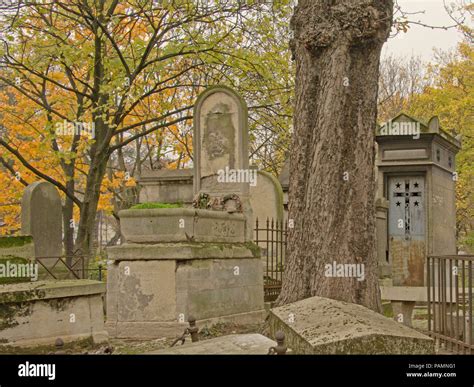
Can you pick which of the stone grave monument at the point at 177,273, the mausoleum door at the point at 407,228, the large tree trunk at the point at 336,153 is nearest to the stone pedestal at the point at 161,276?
the stone grave monument at the point at 177,273

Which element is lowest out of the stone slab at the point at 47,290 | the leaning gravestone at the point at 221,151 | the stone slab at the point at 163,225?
the stone slab at the point at 47,290

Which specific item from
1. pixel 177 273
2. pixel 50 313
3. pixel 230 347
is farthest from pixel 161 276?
pixel 230 347

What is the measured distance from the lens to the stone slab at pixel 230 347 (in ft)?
12.7

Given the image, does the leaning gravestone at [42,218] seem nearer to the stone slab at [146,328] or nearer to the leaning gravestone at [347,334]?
the stone slab at [146,328]

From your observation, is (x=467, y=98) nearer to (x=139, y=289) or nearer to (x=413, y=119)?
(x=413, y=119)

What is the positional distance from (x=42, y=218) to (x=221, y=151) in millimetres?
4377

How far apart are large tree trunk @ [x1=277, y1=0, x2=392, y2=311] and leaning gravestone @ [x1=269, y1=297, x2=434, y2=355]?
1404 mm

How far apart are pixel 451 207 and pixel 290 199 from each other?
730cm

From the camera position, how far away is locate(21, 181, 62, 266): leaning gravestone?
13.0m

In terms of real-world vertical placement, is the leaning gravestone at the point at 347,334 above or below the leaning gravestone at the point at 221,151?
below

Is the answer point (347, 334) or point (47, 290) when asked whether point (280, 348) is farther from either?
point (47, 290)

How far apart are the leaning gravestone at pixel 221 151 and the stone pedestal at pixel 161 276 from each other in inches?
81.6

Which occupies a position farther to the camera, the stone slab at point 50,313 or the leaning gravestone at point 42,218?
the leaning gravestone at point 42,218

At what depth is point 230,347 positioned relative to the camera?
405cm
